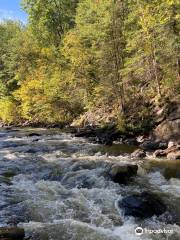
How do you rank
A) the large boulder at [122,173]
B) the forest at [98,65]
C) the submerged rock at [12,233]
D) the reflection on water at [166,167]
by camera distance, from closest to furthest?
the submerged rock at [12,233] → the large boulder at [122,173] → the reflection on water at [166,167] → the forest at [98,65]

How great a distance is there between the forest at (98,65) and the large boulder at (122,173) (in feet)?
22.5

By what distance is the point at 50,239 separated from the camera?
34.0ft

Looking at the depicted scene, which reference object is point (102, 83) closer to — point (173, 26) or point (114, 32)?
point (114, 32)

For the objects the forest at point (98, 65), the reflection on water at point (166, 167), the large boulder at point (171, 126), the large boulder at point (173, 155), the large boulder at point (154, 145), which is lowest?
the reflection on water at point (166, 167)

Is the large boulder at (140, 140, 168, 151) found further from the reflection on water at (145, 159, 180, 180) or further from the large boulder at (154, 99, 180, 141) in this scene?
the reflection on water at (145, 159, 180, 180)

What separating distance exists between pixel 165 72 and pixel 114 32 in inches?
215

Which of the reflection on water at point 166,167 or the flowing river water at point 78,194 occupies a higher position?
the reflection on water at point 166,167

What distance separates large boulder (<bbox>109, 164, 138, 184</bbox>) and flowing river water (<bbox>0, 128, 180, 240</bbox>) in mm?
263

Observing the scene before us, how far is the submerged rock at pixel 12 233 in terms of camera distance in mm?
10000

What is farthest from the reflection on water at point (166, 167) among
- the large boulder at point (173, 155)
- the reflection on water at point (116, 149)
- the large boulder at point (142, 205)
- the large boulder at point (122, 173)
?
the large boulder at point (142, 205)

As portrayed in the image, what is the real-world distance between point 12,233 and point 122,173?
6388 mm

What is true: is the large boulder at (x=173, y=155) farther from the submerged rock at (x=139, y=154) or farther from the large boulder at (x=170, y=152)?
the submerged rock at (x=139, y=154)

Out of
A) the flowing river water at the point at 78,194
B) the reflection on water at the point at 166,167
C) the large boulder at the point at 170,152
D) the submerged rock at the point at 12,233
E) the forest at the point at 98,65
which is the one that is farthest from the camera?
the forest at the point at 98,65

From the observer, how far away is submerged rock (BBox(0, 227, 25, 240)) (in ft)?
32.8
